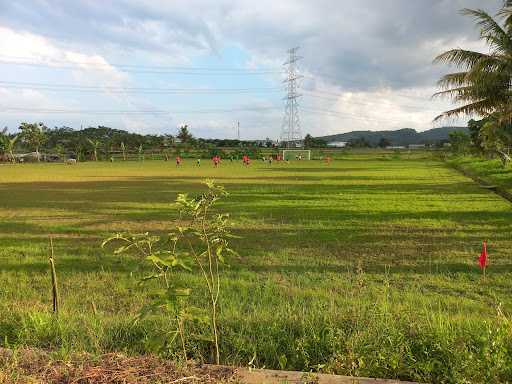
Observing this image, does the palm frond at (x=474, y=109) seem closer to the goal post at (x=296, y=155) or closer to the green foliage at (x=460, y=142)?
the green foliage at (x=460, y=142)

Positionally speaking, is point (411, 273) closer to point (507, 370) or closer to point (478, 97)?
point (507, 370)

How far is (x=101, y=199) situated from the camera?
64.5 ft

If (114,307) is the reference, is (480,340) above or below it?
above

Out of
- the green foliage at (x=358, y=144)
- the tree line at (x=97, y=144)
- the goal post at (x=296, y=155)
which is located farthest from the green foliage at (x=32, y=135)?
the green foliage at (x=358, y=144)

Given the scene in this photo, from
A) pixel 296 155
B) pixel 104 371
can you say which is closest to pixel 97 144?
pixel 296 155

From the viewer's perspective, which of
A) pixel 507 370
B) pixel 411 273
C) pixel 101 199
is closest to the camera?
pixel 507 370

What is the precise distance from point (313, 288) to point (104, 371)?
383 cm

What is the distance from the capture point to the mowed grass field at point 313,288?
11.0 feet

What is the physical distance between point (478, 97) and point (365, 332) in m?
16.1

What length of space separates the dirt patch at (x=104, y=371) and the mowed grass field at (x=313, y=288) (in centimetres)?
18

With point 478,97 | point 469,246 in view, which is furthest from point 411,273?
point 478,97

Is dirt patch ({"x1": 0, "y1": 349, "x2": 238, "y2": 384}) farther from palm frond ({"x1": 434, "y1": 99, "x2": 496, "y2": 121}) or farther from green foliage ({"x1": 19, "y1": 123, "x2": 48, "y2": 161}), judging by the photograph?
green foliage ({"x1": 19, "y1": 123, "x2": 48, "y2": 161})

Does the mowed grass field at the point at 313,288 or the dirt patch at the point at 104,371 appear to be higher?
the dirt patch at the point at 104,371

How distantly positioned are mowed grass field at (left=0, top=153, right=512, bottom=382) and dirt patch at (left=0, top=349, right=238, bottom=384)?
0.18 metres
